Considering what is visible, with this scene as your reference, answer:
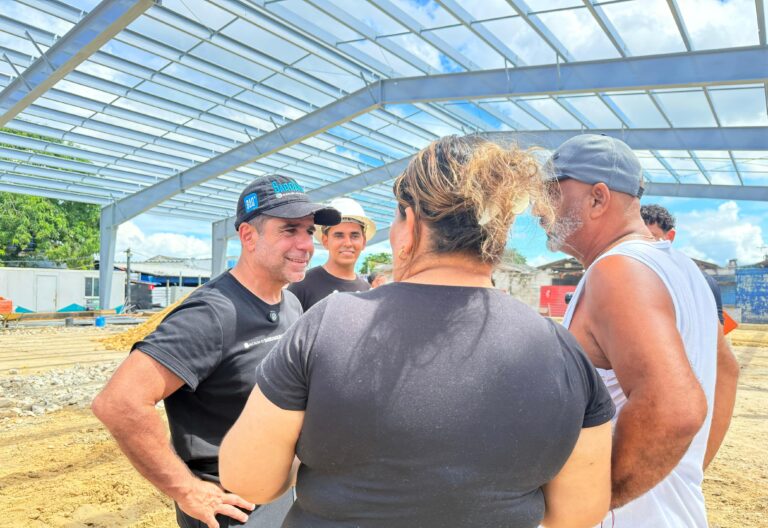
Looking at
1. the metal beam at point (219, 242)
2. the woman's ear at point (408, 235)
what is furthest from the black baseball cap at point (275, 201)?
the metal beam at point (219, 242)

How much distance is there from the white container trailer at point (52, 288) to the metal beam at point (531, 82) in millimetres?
13199

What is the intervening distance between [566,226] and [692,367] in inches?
24.4

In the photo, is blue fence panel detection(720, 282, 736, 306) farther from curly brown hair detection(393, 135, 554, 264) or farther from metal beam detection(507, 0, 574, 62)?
curly brown hair detection(393, 135, 554, 264)

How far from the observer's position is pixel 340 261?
4.67 metres

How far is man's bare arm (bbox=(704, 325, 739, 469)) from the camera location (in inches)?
80.5

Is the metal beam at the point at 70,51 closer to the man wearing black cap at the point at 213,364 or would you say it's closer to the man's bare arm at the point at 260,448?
the man wearing black cap at the point at 213,364

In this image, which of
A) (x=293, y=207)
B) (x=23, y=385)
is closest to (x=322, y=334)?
(x=293, y=207)

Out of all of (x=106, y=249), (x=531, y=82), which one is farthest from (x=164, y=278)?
(x=531, y=82)

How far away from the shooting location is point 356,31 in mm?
11422

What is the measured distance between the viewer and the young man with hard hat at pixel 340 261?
14.8ft

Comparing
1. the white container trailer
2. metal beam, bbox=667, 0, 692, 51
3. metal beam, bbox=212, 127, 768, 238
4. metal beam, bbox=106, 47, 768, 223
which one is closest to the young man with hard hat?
metal beam, bbox=667, 0, 692, 51

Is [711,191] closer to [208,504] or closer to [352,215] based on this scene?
[352,215]

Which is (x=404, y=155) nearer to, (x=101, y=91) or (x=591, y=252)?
(x=101, y=91)

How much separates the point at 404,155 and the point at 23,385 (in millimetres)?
15381
